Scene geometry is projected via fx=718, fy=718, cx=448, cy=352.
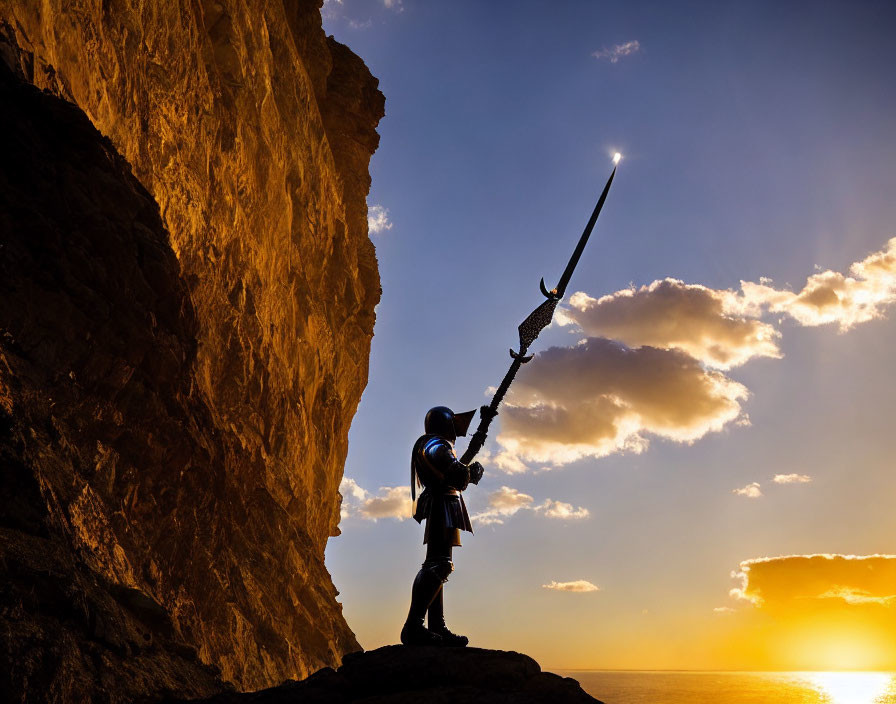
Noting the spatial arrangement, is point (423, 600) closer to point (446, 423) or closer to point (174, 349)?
point (446, 423)

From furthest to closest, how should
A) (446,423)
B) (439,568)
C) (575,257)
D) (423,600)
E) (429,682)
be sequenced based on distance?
(575,257) → (446,423) → (439,568) → (423,600) → (429,682)

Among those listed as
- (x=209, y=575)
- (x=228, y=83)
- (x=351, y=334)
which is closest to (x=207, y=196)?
(x=228, y=83)

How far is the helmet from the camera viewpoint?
8.26 m

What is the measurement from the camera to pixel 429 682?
6.28m

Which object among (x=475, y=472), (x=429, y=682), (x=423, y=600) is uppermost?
(x=475, y=472)

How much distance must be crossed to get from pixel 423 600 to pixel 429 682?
109 centimetres

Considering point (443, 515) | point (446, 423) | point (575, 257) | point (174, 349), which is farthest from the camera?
point (174, 349)

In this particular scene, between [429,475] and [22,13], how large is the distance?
8.25m

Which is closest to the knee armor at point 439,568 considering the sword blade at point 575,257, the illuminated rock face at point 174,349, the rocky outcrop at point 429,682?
the rocky outcrop at point 429,682

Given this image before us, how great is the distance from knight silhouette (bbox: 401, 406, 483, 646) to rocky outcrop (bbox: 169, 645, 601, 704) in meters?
0.58

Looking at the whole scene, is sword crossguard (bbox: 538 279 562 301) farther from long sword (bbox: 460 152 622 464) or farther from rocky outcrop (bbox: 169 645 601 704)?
rocky outcrop (bbox: 169 645 601 704)

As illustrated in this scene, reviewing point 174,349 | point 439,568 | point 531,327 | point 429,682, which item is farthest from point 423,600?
point 174,349

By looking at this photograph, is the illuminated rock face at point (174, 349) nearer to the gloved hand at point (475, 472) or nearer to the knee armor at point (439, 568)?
the knee armor at point (439, 568)

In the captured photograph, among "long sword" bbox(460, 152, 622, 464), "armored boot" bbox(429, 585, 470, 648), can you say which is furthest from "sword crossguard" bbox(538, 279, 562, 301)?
"armored boot" bbox(429, 585, 470, 648)
